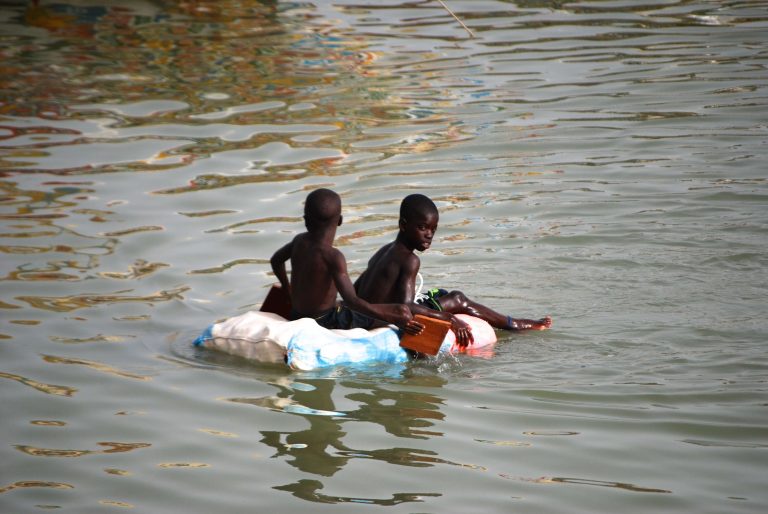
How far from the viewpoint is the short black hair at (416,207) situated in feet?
21.8

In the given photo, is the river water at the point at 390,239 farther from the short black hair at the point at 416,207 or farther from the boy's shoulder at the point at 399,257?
the short black hair at the point at 416,207

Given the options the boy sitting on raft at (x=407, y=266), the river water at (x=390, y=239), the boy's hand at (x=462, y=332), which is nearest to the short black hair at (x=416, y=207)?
the boy sitting on raft at (x=407, y=266)

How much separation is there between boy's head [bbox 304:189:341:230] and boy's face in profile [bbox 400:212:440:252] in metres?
0.49

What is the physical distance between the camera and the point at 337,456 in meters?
5.14

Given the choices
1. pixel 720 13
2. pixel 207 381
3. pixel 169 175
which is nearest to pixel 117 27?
pixel 169 175

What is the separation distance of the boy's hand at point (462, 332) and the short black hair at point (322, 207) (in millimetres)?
1032

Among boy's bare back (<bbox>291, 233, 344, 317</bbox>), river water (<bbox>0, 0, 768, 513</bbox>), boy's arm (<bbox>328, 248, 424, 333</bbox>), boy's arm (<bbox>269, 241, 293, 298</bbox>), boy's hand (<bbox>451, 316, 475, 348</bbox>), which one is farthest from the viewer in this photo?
boy's arm (<bbox>269, 241, 293, 298</bbox>)

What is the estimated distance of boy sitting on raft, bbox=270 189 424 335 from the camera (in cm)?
641

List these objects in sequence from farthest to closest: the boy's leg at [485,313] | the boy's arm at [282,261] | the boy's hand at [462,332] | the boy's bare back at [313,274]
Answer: the boy's leg at [485,313] < the boy's arm at [282,261] < the boy's hand at [462,332] < the boy's bare back at [313,274]

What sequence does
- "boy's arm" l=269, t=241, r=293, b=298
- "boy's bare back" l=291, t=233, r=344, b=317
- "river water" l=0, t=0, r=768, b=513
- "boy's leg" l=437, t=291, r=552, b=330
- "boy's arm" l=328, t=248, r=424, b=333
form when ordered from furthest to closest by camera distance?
1. "boy's leg" l=437, t=291, r=552, b=330
2. "boy's arm" l=269, t=241, r=293, b=298
3. "boy's bare back" l=291, t=233, r=344, b=317
4. "boy's arm" l=328, t=248, r=424, b=333
5. "river water" l=0, t=0, r=768, b=513

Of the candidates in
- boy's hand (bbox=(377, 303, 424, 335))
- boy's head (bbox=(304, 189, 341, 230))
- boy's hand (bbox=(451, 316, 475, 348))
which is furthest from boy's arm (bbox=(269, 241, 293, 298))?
boy's hand (bbox=(451, 316, 475, 348))

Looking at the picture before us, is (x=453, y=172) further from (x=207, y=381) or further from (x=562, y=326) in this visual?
(x=207, y=381)

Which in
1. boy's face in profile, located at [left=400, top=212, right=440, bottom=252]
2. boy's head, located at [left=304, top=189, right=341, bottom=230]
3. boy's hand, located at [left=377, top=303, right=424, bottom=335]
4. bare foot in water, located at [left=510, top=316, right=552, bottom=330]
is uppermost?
boy's head, located at [left=304, top=189, right=341, bottom=230]

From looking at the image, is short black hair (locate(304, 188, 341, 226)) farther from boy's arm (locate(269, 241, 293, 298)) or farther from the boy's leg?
the boy's leg
